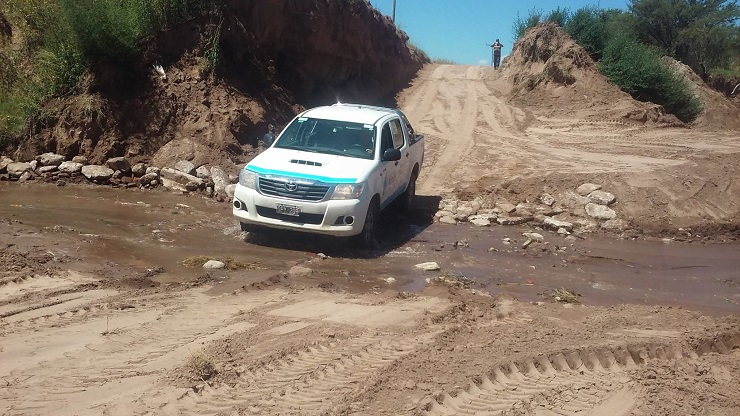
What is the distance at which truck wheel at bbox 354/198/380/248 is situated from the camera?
31.7 ft

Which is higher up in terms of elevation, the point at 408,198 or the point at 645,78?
the point at 645,78

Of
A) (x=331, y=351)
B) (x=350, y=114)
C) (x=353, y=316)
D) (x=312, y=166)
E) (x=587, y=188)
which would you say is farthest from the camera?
(x=587, y=188)

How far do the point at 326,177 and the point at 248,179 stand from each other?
1.15 metres

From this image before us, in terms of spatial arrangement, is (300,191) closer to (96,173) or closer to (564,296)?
(564,296)

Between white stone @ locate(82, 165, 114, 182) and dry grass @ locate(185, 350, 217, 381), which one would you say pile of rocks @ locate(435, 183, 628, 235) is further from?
dry grass @ locate(185, 350, 217, 381)

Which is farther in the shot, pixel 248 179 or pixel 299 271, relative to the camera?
pixel 248 179

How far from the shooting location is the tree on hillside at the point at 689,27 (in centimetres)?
3744

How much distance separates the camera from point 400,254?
9836 millimetres

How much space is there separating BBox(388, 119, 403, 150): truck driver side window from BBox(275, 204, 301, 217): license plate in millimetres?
2562

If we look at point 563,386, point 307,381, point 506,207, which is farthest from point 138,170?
point 563,386

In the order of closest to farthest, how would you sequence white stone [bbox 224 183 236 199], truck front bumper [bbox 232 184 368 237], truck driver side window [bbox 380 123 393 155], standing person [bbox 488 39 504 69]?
truck front bumper [bbox 232 184 368 237] < truck driver side window [bbox 380 123 393 155] < white stone [bbox 224 183 236 199] < standing person [bbox 488 39 504 69]

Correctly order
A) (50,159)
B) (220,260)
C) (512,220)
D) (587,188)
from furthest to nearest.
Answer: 1. (50,159)
2. (587,188)
3. (512,220)
4. (220,260)

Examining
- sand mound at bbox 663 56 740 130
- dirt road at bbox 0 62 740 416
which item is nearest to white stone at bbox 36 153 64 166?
dirt road at bbox 0 62 740 416

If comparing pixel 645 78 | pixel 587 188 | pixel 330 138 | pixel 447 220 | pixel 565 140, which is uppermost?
pixel 645 78
